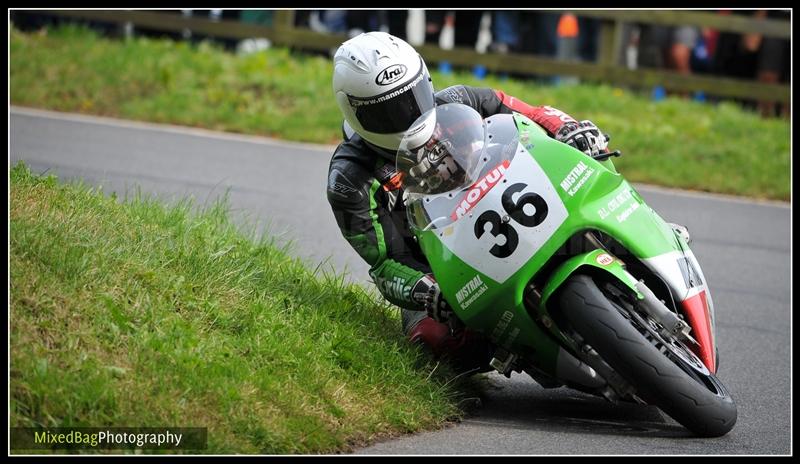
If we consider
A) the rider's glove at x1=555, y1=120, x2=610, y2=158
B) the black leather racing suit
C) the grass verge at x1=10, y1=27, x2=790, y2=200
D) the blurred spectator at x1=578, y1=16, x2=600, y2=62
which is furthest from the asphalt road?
the blurred spectator at x1=578, y1=16, x2=600, y2=62

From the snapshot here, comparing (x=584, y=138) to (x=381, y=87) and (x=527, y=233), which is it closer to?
(x=527, y=233)

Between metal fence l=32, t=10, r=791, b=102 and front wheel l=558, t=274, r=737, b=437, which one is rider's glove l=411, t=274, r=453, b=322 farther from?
metal fence l=32, t=10, r=791, b=102

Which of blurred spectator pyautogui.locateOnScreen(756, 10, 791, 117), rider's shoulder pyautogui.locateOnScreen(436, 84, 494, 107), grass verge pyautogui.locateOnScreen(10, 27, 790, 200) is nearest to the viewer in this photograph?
rider's shoulder pyautogui.locateOnScreen(436, 84, 494, 107)

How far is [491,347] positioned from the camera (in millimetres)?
5266

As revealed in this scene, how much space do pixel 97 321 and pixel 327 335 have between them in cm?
104

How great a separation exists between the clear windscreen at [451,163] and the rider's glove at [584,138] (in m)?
0.42

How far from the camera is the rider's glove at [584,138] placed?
523 centimetres

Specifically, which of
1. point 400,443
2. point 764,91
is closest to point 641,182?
point 764,91

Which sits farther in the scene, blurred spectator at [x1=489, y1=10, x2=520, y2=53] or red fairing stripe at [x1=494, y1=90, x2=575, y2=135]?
blurred spectator at [x1=489, y1=10, x2=520, y2=53]

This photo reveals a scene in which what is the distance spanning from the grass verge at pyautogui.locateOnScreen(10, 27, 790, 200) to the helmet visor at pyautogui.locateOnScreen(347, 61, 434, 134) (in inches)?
267

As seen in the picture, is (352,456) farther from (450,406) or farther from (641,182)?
(641,182)

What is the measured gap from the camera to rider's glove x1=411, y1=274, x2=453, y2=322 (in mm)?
5055

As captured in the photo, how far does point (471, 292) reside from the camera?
478 cm

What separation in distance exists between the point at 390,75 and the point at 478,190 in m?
0.83
